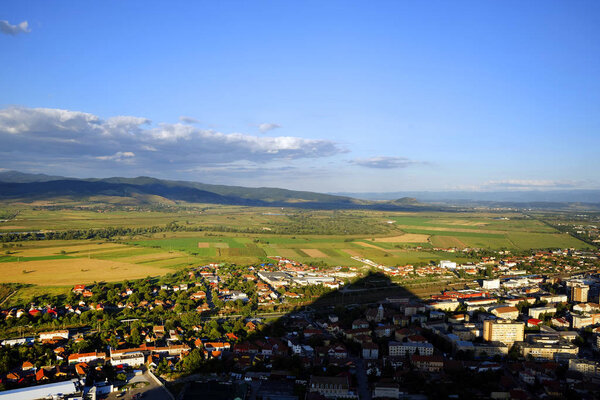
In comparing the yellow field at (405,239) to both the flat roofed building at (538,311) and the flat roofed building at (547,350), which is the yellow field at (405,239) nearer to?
the flat roofed building at (538,311)

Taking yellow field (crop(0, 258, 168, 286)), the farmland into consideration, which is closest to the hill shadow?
yellow field (crop(0, 258, 168, 286))

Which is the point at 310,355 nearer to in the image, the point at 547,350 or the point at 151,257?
the point at 547,350

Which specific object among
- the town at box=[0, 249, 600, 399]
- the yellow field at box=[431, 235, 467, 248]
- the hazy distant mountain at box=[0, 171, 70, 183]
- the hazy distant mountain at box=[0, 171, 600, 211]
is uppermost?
the hazy distant mountain at box=[0, 171, 70, 183]

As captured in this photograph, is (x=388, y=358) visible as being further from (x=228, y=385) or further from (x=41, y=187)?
(x=41, y=187)

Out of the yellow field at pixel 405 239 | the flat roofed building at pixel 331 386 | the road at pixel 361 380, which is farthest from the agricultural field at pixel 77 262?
the yellow field at pixel 405 239

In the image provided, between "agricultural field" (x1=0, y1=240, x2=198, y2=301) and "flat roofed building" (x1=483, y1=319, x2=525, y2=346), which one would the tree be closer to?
"flat roofed building" (x1=483, y1=319, x2=525, y2=346)

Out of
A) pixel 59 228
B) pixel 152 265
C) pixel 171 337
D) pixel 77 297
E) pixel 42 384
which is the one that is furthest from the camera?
pixel 59 228

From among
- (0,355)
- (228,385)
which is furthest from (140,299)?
(228,385)

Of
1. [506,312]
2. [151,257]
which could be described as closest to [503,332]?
[506,312]
